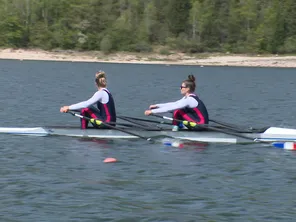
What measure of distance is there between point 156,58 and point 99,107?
273ft

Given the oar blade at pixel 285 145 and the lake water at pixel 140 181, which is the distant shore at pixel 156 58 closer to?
the lake water at pixel 140 181

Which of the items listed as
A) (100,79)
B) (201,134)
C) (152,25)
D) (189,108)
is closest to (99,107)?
(100,79)

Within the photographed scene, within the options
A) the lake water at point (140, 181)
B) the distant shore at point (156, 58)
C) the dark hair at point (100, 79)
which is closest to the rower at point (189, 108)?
the lake water at point (140, 181)

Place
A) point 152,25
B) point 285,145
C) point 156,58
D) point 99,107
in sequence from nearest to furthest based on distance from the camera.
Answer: point 285,145 → point 99,107 → point 156,58 → point 152,25

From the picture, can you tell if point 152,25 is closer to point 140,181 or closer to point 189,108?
point 189,108

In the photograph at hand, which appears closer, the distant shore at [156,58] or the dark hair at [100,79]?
the dark hair at [100,79]

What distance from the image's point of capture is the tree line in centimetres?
11200

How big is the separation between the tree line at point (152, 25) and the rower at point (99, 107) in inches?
3449

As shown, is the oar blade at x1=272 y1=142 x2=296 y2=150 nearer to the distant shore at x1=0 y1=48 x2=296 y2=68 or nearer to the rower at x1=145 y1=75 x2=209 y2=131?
the rower at x1=145 y1=75 x2=209 y2=131

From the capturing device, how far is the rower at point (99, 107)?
2089 cm

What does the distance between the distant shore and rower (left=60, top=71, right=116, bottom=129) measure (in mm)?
77799

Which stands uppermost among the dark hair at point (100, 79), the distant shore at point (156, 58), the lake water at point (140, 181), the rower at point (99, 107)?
the dark hair at point (100, 79)

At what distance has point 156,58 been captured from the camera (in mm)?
104375

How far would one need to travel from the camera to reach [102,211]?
14102mm
